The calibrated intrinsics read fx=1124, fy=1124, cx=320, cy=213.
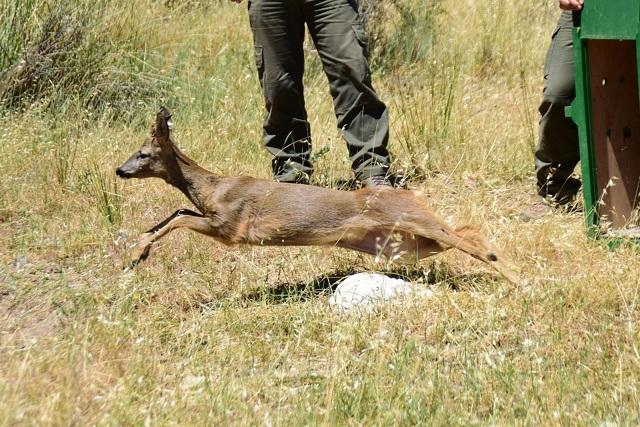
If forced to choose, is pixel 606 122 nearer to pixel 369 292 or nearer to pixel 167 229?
pixel 369 292

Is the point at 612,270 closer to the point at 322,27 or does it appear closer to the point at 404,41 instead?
the point at 322,27

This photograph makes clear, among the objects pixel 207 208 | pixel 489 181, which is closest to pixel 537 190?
pixel 489 181

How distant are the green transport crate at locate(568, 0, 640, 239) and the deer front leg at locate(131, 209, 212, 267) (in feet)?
6.99

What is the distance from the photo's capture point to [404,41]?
10156mm

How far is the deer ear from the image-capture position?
20.0 ft

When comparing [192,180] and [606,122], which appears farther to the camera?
[606,122]

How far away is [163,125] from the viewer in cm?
612

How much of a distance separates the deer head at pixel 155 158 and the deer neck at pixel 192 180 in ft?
0.11

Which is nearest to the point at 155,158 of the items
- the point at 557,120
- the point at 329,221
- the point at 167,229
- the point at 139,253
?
the point at 167,229

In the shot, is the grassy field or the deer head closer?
the grassy field

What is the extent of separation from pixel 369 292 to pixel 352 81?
73.2 inches

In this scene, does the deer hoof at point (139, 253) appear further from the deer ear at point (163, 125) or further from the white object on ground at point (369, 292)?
the white object on ground at point (369, 292)

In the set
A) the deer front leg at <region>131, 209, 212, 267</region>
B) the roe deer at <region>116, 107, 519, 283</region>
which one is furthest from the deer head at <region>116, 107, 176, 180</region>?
the deer front leg at <region>131, 209, 212, 267</region>

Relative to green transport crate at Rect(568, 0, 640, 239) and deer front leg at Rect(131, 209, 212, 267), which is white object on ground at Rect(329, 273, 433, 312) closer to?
deer front leg at Rect(131, 209, 212, 267)
